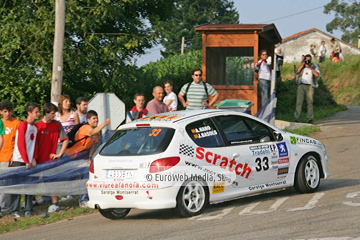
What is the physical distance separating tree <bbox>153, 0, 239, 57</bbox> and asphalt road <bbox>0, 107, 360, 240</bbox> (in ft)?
250

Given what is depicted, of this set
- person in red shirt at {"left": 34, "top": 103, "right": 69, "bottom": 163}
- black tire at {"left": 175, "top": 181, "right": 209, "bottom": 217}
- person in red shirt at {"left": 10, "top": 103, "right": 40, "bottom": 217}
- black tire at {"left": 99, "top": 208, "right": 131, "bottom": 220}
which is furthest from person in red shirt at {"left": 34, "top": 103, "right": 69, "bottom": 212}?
black tire at {"left": 175, "top": 181, "right": 209, "bottom": 217}

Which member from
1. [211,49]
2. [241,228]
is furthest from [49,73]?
[241,228]

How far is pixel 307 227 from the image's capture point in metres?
7.64

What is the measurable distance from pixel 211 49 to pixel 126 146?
12.5 meters

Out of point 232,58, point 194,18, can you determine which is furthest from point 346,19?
point 232,58

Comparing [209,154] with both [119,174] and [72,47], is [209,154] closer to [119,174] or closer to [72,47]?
[119,174]

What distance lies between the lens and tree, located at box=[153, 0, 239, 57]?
87.4 metres

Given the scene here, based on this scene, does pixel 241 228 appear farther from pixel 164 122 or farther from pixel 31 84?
pixel 31 84

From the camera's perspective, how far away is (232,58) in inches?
826

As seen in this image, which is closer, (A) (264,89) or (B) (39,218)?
(B) (39,218)

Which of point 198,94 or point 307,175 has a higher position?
point 198,94

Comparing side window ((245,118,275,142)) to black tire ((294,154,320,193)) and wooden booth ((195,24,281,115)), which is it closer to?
black tire ((294,154,320,193))

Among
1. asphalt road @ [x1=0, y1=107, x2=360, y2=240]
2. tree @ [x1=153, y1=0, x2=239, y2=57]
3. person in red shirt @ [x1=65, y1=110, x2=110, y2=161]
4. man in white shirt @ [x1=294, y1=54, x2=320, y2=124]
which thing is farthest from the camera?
tree @ [x1=153, y1=0, x2=239, y2=57]

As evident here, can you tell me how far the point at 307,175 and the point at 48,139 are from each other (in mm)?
4194
